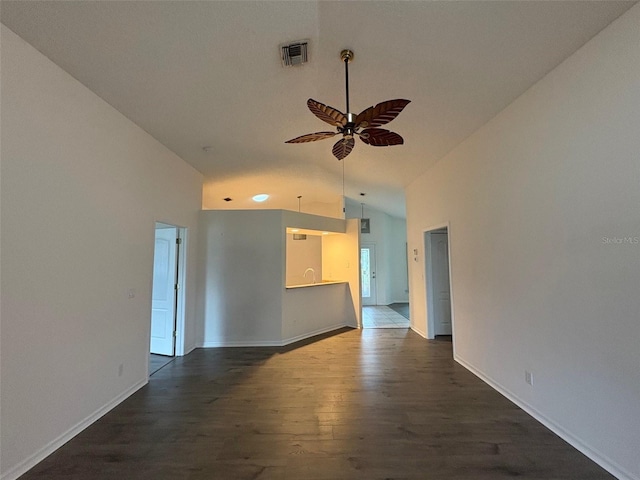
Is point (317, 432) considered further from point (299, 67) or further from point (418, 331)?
point (418, 331)

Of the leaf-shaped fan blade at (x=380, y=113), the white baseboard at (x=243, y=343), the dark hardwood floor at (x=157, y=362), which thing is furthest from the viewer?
the white baseboard at (x=243, y=343)

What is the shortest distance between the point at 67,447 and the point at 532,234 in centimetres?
416

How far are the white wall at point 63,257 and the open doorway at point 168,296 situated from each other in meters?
1.06

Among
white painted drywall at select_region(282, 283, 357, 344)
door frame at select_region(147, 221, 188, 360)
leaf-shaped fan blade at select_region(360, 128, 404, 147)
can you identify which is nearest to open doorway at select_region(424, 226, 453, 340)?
white painted drywall at select_region(282, 283, 357, 344)

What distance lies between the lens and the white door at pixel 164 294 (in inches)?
181

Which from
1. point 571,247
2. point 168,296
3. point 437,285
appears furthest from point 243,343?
point 571,247

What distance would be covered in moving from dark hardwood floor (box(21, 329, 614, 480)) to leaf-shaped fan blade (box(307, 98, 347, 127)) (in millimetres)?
2450

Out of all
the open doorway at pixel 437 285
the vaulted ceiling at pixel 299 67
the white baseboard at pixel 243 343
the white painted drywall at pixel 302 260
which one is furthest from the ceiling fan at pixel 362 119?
the white painted drywall at pixel 302 260

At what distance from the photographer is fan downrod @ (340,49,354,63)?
2451 mm

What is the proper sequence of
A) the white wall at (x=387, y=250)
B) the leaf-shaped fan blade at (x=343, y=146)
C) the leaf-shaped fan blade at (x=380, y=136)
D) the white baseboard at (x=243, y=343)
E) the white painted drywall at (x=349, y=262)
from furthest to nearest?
the white wall at (x=387, y=250) → the white painted drywall at (x=349, y=262) → the white baseboard at (x=243, y=343) → the leaf-shaped fan blade at (x=343, y=146) → the leaf-shaped fan blade at (x=380, y=136)

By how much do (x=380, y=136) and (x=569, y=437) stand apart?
9.00 ft

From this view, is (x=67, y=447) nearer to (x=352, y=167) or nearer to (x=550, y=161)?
(x=550, y=161)

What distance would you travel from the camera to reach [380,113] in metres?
2.13

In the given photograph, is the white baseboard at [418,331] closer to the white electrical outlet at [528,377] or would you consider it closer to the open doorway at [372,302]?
the open doorway at [372,302]
